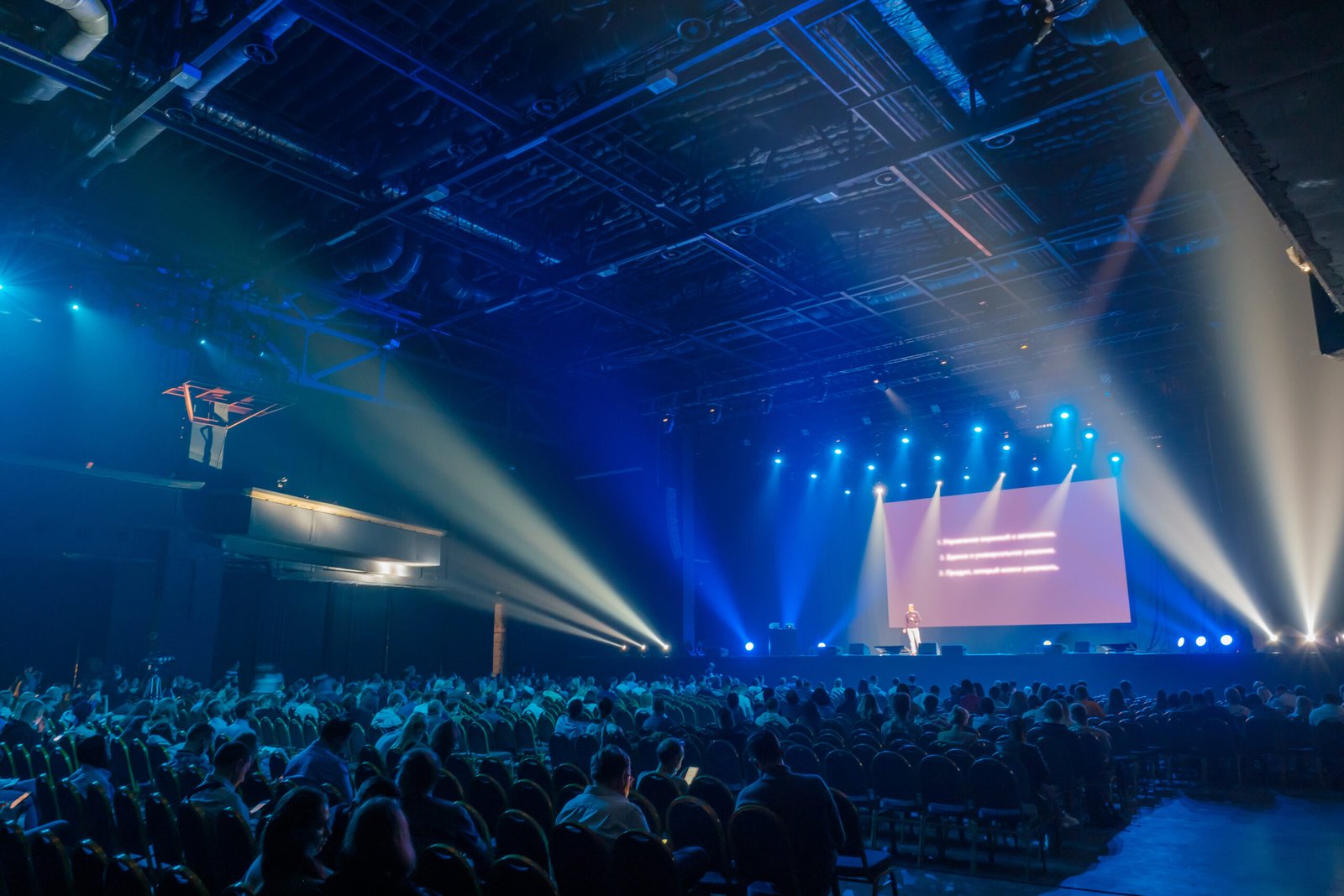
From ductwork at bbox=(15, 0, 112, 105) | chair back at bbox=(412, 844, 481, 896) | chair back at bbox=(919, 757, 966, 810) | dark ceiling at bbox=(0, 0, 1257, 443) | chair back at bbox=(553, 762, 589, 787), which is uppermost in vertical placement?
dark ceiling at bbox=(0, 0, 1257, 443)

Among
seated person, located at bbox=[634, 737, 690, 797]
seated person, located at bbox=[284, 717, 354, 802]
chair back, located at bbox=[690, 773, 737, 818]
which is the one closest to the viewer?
chair back, located at bbox=[690, 773, 737, 818]

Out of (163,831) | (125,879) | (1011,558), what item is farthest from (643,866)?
(1011,558)

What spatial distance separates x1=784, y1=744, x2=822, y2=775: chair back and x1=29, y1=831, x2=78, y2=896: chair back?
486 centimetres

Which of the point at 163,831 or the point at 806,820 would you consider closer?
the point at 806,820

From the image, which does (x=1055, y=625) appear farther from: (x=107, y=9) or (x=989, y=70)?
(x=107, y=9)

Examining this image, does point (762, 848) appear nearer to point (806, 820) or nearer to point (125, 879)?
point (806, 820)

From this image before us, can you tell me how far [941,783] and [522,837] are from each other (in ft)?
12.5

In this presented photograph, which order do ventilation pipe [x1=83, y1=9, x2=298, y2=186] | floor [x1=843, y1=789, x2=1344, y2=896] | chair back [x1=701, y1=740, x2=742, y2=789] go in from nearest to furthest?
floor [x1=843, y1=789, x2=1344, y2=896]
ventilation pipe [x1=83, y1=9, x2=298, y2=186]
chair back [x1=701, y1=740, x2=742, y2=789]

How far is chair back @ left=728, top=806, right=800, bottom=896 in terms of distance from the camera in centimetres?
416

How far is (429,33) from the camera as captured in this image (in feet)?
26.0

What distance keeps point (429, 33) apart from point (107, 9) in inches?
100

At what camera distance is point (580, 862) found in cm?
363

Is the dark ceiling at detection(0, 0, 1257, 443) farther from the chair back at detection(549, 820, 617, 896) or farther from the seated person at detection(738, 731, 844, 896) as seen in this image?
the chair back at detection(549, 820, 617, 896)

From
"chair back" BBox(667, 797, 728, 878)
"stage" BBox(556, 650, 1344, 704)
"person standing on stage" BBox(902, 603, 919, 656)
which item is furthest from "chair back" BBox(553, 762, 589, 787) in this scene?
"person standing on stage" BBox(902, 603, 919, 656)
